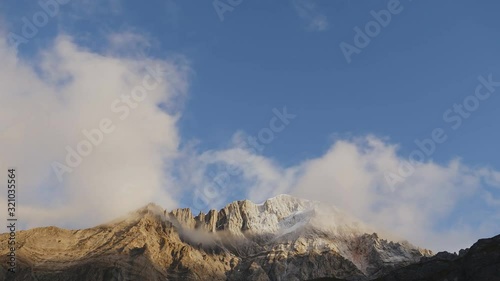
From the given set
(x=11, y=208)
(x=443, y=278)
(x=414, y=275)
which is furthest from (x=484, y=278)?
(x=11, y=208)

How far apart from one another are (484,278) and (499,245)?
2521cm

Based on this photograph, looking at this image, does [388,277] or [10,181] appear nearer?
[10,181]

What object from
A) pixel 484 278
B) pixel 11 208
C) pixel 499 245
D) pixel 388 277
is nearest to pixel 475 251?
pixel 499 245

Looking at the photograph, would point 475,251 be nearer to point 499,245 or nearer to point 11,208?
point 499,245

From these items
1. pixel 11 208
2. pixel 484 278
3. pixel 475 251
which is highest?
pixel 11 208

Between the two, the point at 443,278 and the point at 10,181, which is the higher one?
the point at 10,181

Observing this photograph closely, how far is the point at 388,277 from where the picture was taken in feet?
656

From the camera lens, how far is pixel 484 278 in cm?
15762

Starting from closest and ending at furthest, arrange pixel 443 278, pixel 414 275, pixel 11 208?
pixel 11 208 → pixel 443 278 → pixel 414 275

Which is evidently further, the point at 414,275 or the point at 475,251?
the point at 414,275

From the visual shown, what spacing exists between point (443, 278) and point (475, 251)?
15062 mm

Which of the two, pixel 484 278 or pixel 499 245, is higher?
pixel 499 245

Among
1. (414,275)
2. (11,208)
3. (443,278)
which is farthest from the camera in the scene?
(414,275)

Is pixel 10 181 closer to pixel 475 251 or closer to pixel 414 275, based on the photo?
pixel 414 275
